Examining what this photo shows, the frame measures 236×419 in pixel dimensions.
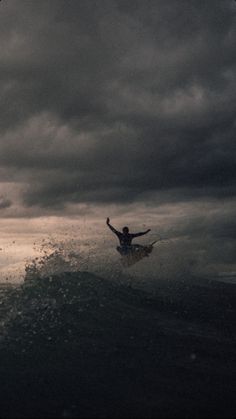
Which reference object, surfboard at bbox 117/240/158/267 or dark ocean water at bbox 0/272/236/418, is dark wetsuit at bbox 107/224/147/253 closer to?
surfboard at bbox 117/240/158/267

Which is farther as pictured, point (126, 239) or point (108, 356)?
point (126, 239)

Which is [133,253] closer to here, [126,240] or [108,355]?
[126,240]

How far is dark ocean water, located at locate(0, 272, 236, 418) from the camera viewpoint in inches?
331

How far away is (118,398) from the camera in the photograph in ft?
28.6

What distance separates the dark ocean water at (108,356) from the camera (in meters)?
8.41

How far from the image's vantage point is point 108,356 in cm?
1165

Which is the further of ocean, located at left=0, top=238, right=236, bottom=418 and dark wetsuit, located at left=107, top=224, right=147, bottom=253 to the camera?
dark wetsuit, located at left=107, top=224, right=147, bottom=253

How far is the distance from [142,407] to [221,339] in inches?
286

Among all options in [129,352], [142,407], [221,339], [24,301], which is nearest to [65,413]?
[142,407]

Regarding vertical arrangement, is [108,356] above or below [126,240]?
below

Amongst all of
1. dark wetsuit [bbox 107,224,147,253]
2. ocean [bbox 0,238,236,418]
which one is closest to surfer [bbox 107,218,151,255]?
dark wetsuit [bbox 107,224,147,253]

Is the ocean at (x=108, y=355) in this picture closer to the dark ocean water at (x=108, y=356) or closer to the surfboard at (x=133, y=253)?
the dark ocean water at (x=108, y=356)

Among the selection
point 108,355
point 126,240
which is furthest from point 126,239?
point 108,355

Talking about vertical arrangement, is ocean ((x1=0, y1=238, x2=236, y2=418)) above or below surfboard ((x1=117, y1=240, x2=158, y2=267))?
below
